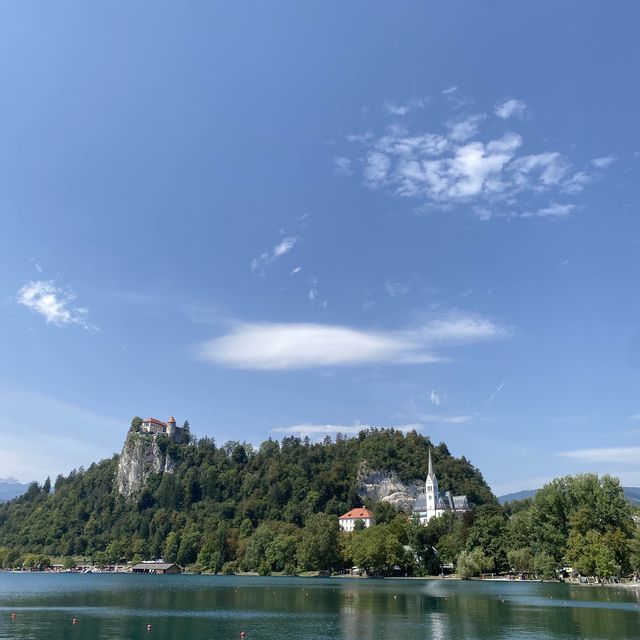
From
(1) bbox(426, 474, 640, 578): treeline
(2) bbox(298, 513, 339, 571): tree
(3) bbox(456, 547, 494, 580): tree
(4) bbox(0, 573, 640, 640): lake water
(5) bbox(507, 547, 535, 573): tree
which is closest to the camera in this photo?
(4) bbox(0, 573, 640, 640): lake water

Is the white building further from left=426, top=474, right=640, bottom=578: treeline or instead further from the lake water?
the lake water

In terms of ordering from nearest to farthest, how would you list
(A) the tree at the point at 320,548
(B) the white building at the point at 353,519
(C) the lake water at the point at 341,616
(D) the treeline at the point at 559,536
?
(C) the lake water at the point at 341,616, (D) the treeline at the point at 559,536, (A) the tree at the point at 320,548, (B) the white building at the point at 353,519

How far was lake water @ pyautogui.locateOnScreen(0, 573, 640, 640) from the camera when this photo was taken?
44.1 meters

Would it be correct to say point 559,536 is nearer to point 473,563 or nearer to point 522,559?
point 522,559

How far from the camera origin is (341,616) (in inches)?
2194

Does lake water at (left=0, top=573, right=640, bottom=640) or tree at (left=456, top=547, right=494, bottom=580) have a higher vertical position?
tree at (left=456, top=547, right=494, bottom=580)

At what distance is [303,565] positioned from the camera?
141625 mm

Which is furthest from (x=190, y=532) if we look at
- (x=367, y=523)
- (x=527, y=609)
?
(x=527, y=609)

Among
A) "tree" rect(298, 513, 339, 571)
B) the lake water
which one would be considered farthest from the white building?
the lake water

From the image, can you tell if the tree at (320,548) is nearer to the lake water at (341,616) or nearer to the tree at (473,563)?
the tree at (473,563)

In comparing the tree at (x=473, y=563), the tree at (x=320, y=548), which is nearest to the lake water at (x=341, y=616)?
the tree at (x=473, y=563)

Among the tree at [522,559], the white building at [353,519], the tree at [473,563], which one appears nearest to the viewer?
the tree at [522,559]

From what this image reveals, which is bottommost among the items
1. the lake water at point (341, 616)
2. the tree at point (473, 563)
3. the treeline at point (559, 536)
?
the lake water at point (341, 616)

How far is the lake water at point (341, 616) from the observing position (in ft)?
145
